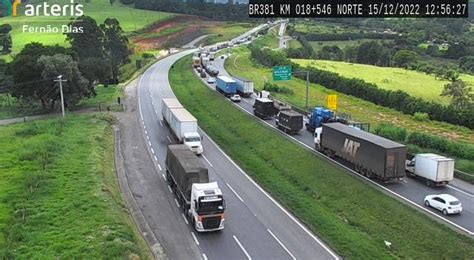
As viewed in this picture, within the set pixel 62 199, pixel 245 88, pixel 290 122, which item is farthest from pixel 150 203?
pixel 245 88

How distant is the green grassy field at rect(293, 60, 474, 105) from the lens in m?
106

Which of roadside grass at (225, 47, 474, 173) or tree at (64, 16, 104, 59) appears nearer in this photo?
roadside grass at (225, 47, 474, 173)

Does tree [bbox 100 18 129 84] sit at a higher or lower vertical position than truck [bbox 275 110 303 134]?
higher

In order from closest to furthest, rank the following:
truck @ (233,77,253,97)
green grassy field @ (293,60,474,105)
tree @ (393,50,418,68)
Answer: truck @ (233,77,253,97) < green grassy field @ (293,60,474,105) < tree @ (393,50,418,68)

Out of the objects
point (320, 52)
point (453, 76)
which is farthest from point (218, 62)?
point (453, 76)

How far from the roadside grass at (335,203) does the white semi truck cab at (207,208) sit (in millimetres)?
7110

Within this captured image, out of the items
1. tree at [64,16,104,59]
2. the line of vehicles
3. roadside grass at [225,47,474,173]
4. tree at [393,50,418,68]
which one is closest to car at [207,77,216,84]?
roadside grass at [225,47,474,173]

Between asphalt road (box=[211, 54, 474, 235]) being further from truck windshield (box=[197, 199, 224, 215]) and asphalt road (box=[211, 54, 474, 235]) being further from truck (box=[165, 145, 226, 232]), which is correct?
truck windshield (box=[197, 199, 224, 215])

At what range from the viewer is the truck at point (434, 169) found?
4411 centimetres

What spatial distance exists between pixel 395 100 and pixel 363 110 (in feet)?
Answer: 18.5

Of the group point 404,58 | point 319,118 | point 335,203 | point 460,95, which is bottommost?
point 335,203

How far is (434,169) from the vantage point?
4441cm

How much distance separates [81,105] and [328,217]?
57058mm

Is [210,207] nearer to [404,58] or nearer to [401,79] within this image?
[401,79]
